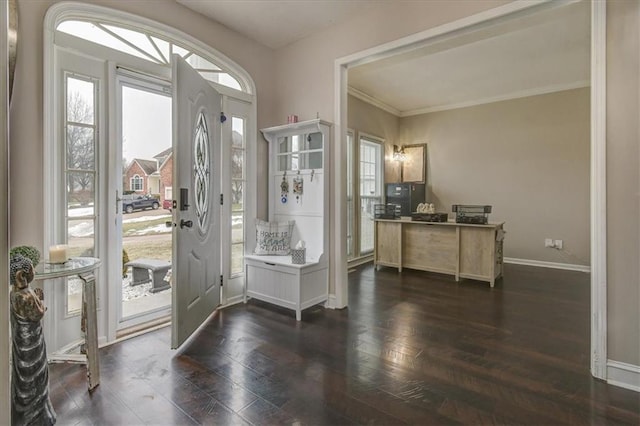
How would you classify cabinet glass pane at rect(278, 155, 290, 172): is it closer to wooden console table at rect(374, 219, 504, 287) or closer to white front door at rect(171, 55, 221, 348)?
white front door at rect(171, 55, 221, 348)

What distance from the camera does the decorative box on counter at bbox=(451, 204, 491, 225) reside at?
4297mm

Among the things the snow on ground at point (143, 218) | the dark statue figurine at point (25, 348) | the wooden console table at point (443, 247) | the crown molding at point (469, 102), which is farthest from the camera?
the crown molding at point (469, 102)

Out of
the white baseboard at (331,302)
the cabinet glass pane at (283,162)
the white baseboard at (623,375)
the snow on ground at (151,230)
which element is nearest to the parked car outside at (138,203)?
the snow on ground at (151,230)

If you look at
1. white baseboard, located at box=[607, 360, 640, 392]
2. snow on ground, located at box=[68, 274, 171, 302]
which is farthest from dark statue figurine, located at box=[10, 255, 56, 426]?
white baseboard, located at box=[607, 360, 640, 392]

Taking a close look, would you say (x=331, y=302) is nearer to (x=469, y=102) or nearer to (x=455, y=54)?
(x=455, y=54)

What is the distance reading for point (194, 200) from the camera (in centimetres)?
256

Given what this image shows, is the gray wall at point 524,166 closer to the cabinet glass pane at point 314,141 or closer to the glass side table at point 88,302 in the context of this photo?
the cabinet glass pane at point 314,141

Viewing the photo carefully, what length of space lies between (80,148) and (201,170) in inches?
33.0

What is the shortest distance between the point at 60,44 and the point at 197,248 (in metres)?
1.68

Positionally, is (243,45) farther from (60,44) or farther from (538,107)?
(538,107)

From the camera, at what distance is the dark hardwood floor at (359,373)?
1.69 m

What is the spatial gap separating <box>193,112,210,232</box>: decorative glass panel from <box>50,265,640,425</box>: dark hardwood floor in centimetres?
100

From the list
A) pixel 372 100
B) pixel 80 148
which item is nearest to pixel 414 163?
pixel 372 100

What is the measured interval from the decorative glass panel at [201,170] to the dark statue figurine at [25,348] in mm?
1265
